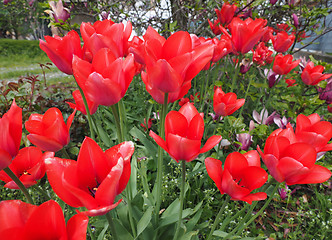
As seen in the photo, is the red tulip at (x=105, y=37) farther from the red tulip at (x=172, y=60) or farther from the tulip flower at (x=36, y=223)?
the tulip flower at (x=36, y=223)

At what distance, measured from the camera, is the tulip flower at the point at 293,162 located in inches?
23.0

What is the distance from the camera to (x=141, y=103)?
234 cm

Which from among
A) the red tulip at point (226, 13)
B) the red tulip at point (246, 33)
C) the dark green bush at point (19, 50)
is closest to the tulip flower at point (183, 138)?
the red tulip at point (246, 33)

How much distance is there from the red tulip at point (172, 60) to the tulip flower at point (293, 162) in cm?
31

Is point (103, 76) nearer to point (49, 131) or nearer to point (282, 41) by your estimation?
point (49, 131)

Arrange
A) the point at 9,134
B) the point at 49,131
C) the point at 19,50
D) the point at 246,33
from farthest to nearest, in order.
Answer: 1. the point at 19,50
2. the point at 246,33
3. the point at 49,131
4. the point at 9,134

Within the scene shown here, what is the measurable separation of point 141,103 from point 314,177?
188cm

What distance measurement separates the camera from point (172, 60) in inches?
23.4

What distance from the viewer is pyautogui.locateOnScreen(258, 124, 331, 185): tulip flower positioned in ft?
1.92

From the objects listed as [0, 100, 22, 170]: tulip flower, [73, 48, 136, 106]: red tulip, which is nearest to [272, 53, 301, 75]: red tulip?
[73, 48, 136, 106]: red tulip

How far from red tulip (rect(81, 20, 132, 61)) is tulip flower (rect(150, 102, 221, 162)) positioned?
330 millimetres

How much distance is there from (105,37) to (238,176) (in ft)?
1.96

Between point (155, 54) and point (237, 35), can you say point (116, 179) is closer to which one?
point (155, 54)

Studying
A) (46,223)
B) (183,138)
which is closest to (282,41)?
(183,138)
